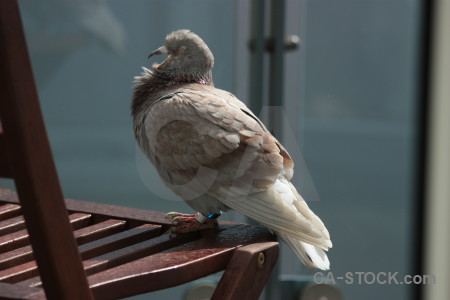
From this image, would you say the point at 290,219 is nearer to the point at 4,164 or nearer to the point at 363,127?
the point at 4,164

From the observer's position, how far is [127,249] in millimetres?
1044

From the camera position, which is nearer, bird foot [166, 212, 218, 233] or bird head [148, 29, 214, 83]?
bird foot [166, 212, 218, 233]

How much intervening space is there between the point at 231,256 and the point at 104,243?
0.65ft

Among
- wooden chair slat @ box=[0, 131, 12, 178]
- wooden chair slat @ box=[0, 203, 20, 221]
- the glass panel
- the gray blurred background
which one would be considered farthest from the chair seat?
the glass panel

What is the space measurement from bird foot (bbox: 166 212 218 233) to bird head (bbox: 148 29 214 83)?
0.36 metres

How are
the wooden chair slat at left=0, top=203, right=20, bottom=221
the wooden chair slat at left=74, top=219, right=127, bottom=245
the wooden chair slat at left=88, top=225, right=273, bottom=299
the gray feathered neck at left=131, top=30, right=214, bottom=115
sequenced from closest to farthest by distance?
the wooden chair slat at left=88, top=225, right=273, bottom=299, the wooden chair slat at left=74, top=219, right=127, bottom=245, the wooden chair slat at left=0, top=203, right=20, bottom=221, the gray feathered neck at left=131, top=30, right=214, bottom=115

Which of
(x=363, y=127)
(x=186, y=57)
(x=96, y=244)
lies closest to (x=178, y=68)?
(x=186, y=57)

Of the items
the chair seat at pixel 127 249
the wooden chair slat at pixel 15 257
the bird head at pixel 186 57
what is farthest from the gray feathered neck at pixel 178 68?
the wooden chair slat at pixel 15 257

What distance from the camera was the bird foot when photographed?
1.18 metres

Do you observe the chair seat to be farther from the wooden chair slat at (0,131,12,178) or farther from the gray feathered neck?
the gray feathered neck

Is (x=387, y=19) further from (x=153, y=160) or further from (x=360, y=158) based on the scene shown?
→ (x=153, y=160)

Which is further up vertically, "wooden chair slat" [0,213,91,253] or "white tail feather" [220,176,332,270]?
"wooden chair slat" [0,213,91,253]

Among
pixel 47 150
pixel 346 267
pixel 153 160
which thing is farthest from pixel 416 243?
pixel 47 150

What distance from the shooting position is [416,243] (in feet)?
7.34
